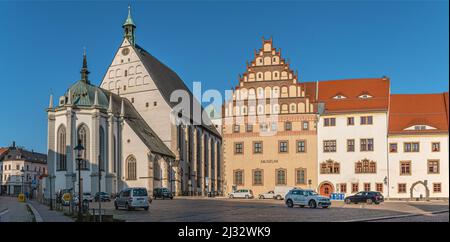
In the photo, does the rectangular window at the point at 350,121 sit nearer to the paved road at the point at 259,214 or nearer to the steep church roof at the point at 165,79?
the paved road at the point at 259,214

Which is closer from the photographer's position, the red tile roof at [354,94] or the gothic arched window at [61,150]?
the red tile roof at [354,94]

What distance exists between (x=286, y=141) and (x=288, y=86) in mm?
5838

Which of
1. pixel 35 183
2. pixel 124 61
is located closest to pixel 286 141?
pixel 124 61

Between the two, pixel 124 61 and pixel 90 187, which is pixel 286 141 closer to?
pixel 90 187

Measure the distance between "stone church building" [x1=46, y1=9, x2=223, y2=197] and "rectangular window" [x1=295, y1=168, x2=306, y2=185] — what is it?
67.8 feet

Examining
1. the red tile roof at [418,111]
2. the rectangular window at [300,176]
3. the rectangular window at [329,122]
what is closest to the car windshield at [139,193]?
the rectangular window at [300,176]

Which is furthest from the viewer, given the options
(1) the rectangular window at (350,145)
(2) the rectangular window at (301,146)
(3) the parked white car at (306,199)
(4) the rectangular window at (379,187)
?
(2) the rectangular window at (301,146)

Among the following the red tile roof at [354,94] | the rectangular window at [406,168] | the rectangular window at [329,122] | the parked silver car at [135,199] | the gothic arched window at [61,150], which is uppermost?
the red tile roof at [354,94]

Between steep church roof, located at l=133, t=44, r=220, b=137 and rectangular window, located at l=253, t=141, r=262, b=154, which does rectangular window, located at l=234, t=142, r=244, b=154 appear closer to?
rectangular window, located at l=253, t=141, r=262, b=154

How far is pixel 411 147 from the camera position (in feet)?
175

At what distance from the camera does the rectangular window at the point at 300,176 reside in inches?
2170

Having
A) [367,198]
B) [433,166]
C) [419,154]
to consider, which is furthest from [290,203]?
[433,166]

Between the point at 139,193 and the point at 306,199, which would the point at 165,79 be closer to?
the point at 306,199

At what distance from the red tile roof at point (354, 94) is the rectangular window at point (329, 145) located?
3.24 meters
